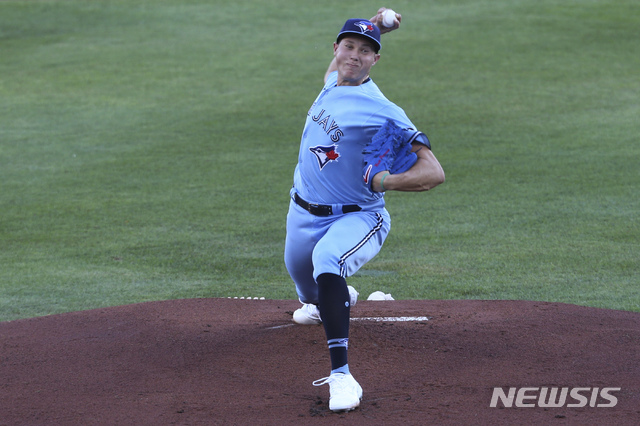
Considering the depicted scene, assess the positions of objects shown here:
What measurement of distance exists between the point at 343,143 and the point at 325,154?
0.41 feet

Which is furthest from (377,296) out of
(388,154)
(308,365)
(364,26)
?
(364,26)

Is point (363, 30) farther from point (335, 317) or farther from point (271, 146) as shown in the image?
point (271, 146)

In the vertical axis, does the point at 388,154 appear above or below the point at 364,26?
below

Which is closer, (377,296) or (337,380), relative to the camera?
(337,380)

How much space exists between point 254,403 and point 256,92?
12.2 m

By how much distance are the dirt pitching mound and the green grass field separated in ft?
3.88

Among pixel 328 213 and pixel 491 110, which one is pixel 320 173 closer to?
pixel 328 213

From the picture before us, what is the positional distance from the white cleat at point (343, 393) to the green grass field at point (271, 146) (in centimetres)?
285

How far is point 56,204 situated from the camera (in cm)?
1017

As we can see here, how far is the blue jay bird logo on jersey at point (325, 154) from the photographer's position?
183 inches

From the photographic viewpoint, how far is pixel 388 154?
14.3 feet

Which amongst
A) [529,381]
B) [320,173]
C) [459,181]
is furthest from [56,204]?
[529,381]

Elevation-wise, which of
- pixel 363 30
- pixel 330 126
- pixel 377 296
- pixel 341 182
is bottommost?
pixel 377 296

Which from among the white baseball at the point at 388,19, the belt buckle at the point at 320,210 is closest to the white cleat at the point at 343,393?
the belt buckle at the point at 320,210
